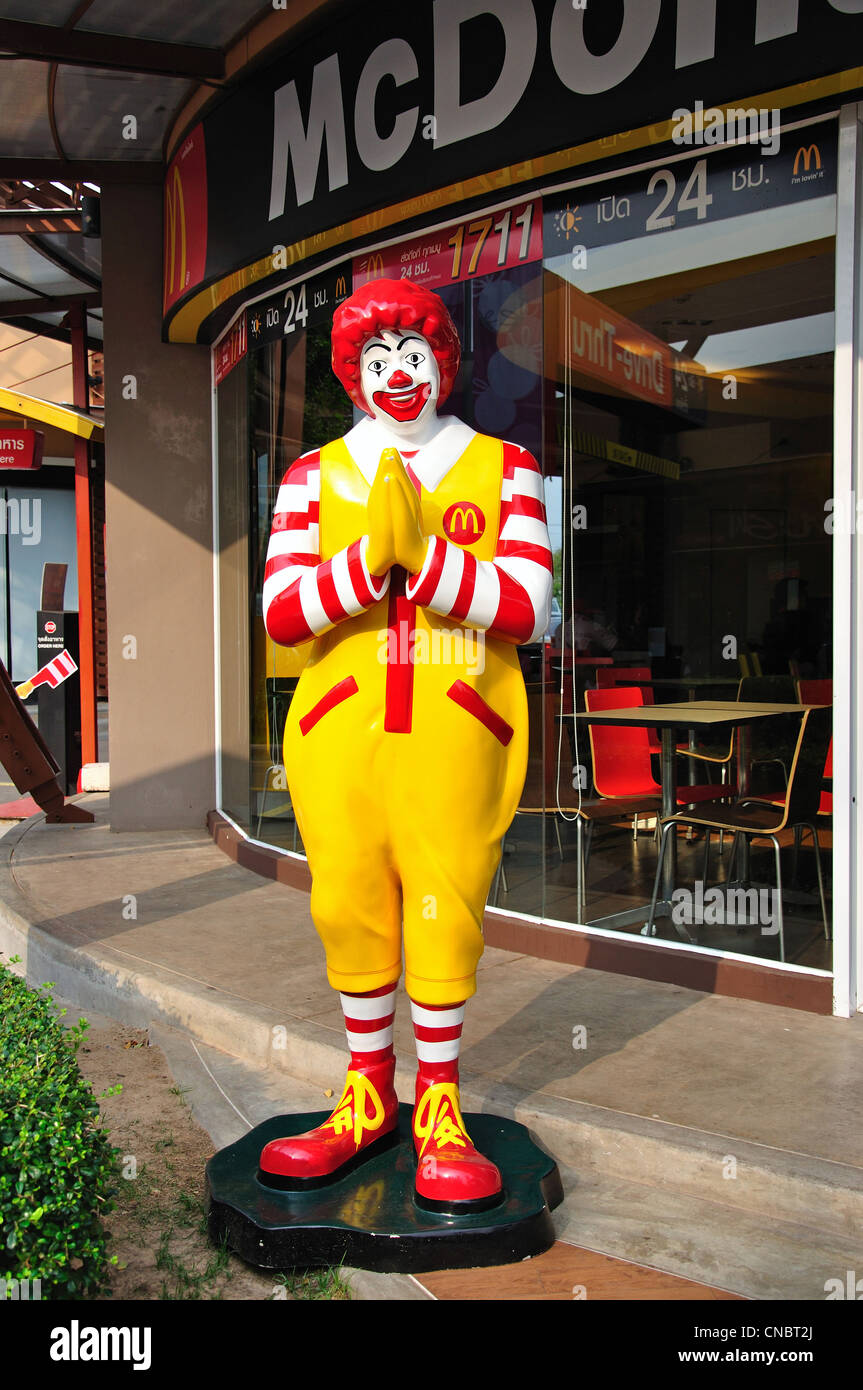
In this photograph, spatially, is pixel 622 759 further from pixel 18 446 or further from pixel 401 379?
pixel 18 446

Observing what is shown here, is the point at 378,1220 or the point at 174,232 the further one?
the point at 174,232

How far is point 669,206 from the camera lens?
445cm

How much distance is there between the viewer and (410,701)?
2477mm

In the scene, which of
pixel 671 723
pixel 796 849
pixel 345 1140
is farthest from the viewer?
pixel 796 849

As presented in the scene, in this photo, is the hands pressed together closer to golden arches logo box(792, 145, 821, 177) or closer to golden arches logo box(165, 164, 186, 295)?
golden arches logo box(792, 145, 821, 177)

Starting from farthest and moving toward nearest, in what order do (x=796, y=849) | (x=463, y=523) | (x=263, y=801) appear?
(x=263, y=801) → (x=796, y=849) → (x=463, y=523)

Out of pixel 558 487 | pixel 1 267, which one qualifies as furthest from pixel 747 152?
pixel 1 267

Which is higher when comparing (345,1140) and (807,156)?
(807,156)

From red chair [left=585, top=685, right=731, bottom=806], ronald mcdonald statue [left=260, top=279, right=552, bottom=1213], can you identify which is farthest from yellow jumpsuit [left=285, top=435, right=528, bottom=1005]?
red chair [left=585, top=685, right=731, bottom=806]

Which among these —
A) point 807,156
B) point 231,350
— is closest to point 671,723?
point 807,156

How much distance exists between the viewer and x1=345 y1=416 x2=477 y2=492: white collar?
Result: 101 inches

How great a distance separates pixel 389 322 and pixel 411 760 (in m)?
1.03

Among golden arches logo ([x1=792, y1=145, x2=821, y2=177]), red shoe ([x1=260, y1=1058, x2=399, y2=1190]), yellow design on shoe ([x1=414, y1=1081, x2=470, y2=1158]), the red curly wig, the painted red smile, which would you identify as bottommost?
red shoe ([x1=260, y1=1058, x2=399, y2=1190])

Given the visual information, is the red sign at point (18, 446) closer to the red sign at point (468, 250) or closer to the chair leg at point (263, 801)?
the chair leg at point (263, 801)
